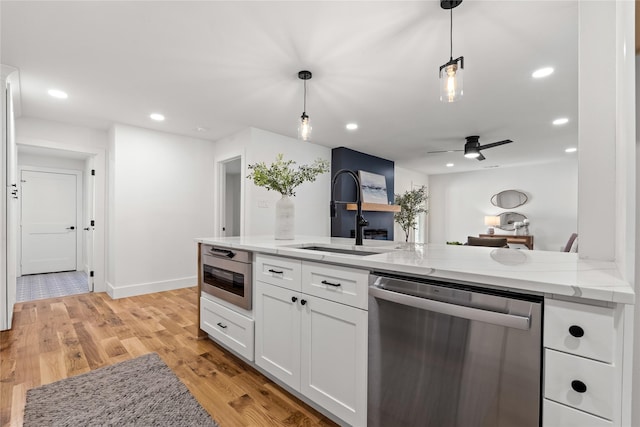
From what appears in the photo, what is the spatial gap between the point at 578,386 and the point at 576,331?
0.51 ft

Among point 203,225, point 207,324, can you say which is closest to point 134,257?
point 203,225

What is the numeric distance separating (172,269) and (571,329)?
4803 millimetres

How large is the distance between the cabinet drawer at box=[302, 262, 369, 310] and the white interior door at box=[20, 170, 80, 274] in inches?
250

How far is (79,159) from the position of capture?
570cm

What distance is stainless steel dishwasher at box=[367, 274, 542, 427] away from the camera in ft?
3.08

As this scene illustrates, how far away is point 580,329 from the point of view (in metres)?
0.84

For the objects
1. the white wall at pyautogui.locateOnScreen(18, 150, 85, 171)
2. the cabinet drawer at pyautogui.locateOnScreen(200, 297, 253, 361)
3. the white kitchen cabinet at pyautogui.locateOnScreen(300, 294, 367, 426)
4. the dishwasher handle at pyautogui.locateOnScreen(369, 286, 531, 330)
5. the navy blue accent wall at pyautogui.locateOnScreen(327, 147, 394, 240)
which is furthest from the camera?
the navy blue accent wall at pyautogui.locateOnScreen(327, 147, 394, 240)

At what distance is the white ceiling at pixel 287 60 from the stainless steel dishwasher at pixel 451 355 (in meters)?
1.74

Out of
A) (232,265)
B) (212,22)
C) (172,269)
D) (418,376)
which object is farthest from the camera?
(172,269)

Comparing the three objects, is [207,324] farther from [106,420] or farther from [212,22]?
[212,22]

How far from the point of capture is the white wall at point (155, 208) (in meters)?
4.07

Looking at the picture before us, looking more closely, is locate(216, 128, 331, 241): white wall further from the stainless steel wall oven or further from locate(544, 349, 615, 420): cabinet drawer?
locate(544, 349, 615, 420): cabinet drawer

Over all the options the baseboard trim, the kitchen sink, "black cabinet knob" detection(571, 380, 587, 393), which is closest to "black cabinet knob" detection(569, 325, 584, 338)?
"black cabinet knob" detection(571, 380, 587, 393)

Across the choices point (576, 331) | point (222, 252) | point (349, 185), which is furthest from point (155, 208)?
point (576, 331)
